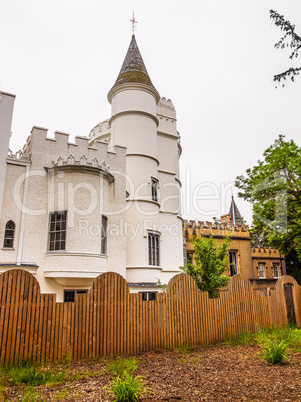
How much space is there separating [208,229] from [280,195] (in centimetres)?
646

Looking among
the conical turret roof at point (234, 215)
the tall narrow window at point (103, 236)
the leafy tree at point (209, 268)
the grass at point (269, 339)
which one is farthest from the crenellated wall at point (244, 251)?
the conical turret roof at point (234, 215)

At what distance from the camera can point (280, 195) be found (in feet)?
67.8

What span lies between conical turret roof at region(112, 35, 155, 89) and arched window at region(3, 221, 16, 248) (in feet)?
36.9

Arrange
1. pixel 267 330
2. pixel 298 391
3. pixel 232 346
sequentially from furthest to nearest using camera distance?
1. pixel 267 330
2. pixel 232 346
3. pixel 298 391

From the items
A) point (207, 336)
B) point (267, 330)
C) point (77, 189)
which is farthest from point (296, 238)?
point (77, 189)

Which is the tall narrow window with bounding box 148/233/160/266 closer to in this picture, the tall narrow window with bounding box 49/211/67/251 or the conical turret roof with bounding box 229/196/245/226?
the tall narrow window with bounding box 49/211/67/251

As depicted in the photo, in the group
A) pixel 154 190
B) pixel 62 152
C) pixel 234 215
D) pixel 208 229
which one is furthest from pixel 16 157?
pixel 234 215

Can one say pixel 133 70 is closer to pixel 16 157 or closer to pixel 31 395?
pixel 16 157

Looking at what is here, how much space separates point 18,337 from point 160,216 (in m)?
12.5

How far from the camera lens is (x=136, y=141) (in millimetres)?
17625

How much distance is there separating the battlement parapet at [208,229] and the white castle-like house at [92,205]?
4329 millimetres

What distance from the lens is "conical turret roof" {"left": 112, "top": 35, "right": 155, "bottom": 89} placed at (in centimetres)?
1870

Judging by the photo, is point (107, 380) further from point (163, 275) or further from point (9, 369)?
point (163, 275)

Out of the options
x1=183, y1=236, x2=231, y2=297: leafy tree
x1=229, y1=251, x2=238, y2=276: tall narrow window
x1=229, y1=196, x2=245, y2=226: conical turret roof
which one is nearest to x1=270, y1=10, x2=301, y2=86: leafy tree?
x1=183, y1=236, x2=231, y2=297: leafy tree
